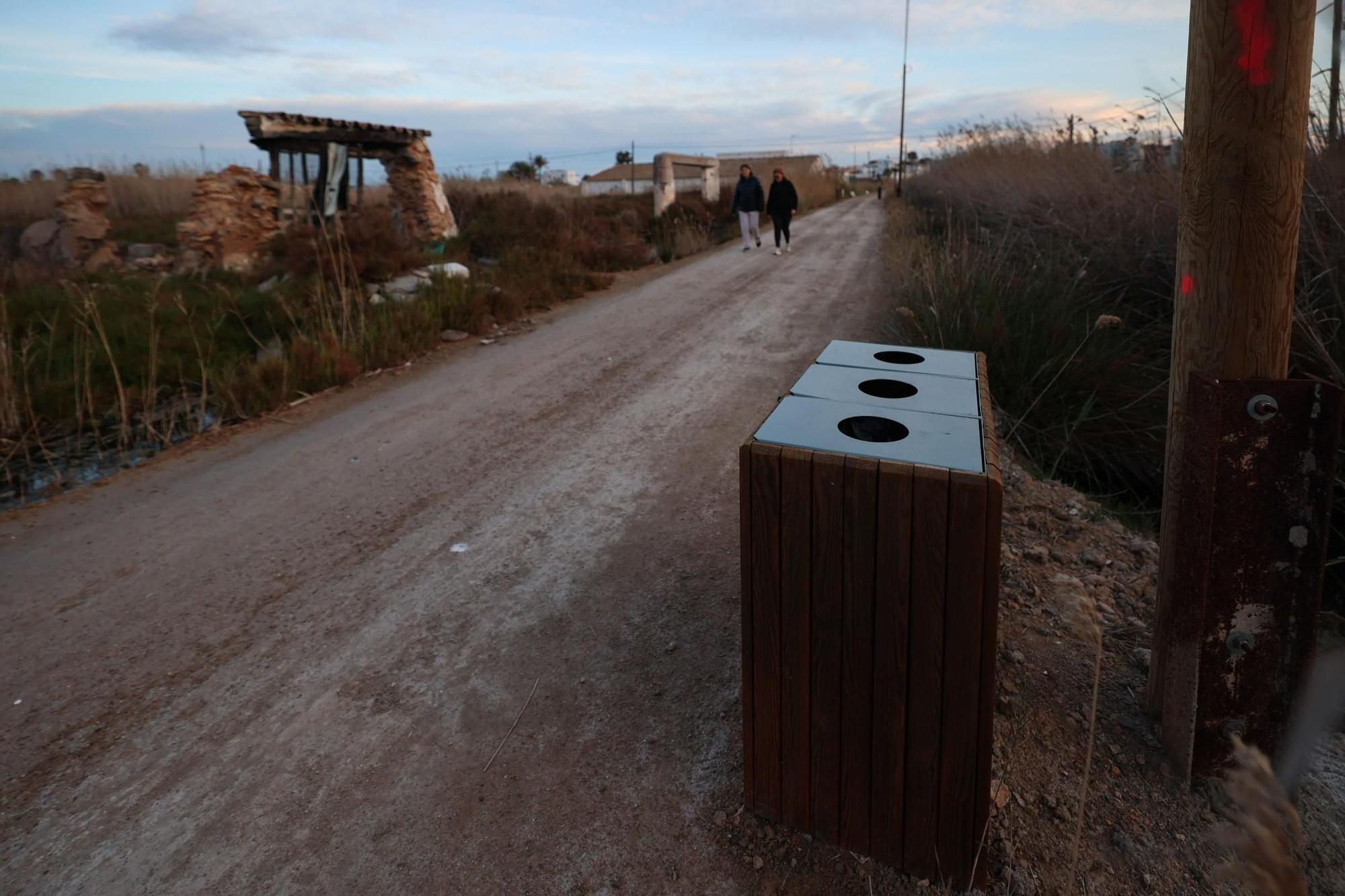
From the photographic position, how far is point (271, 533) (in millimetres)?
4461

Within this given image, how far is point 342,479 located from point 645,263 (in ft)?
35.6

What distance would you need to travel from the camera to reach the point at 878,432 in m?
2.62

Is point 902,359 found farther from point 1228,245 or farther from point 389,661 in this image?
point 389,661

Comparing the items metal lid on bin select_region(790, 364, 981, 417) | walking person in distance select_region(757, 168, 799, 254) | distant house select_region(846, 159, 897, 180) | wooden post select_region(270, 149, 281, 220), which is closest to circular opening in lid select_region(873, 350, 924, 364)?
metal lid on bin select_region(790, 364, 981, 417)

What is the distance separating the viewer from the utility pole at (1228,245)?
205 centimetres

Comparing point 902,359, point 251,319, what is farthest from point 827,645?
point 251,319

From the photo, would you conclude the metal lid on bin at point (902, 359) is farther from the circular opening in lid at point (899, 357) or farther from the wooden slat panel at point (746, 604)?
the wooden slat panel at point (746, 604)

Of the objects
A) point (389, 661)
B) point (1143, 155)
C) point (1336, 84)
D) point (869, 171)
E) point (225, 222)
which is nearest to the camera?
point (389, 661)

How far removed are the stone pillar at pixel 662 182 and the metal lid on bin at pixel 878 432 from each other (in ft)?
66.6

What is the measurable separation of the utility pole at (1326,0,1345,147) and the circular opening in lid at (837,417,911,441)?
3.05 metres

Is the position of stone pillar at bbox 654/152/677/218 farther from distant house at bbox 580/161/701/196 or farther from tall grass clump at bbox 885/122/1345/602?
tall grass clump at bbox 885/122/1345/602

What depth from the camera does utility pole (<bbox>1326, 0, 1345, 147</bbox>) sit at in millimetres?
3775

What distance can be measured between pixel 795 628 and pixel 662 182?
21479 millimetres

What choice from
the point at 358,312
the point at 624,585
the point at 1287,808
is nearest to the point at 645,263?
the point at 358,312
